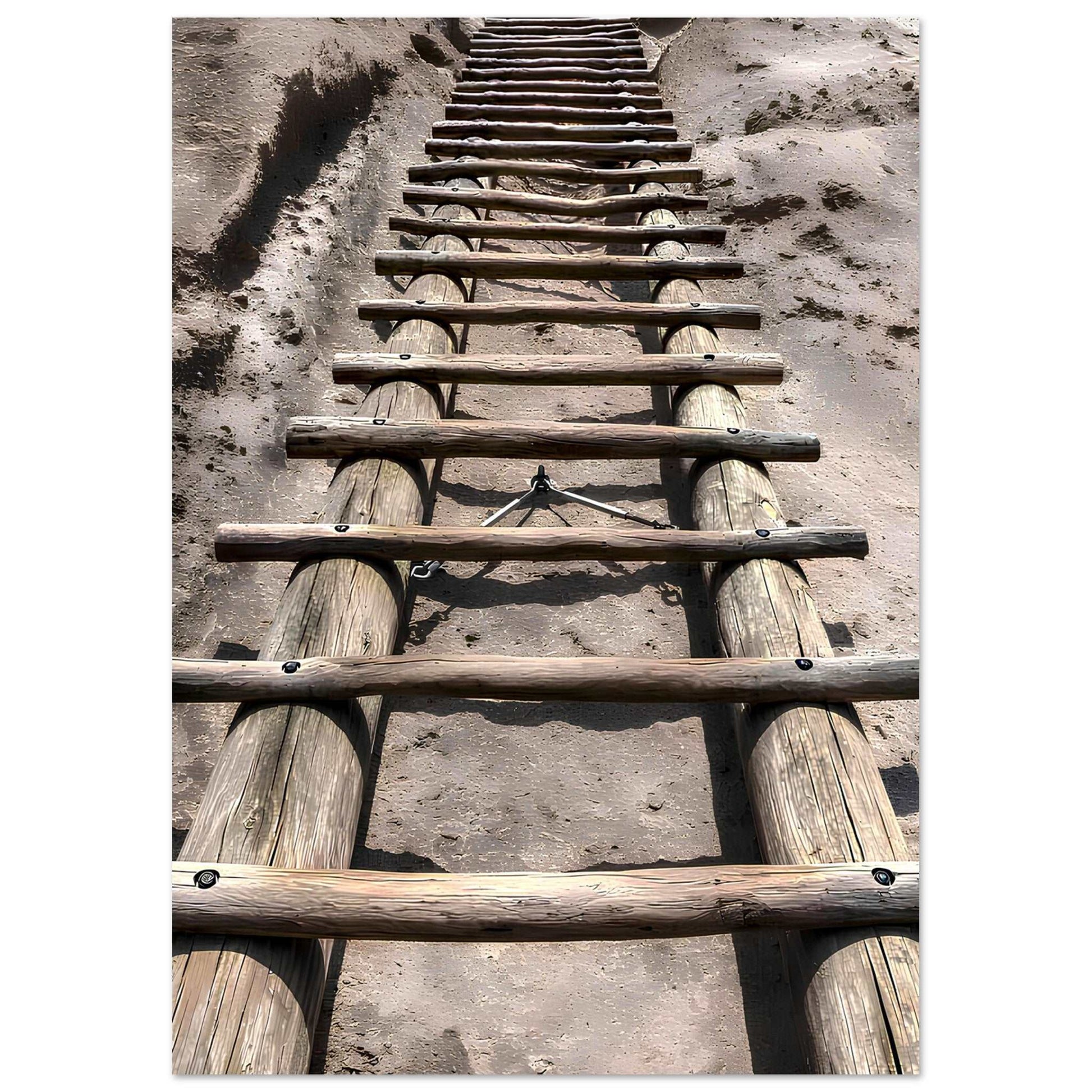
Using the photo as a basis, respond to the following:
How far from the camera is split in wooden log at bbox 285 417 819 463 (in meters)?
2.51

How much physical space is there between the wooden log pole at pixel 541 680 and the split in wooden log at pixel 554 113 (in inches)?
141

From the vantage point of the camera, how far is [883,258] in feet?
12.9

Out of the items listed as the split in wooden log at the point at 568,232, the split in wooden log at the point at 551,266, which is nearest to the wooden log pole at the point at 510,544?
the split in wooden log at the point at 551,266

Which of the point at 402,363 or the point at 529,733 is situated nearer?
the point at 529,733

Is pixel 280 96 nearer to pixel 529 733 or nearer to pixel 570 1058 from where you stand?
pixel 529 733

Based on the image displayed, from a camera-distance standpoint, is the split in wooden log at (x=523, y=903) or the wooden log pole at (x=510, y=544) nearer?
the split in wooden log at (x=523, y=903)

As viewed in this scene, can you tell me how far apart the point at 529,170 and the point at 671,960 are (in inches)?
136

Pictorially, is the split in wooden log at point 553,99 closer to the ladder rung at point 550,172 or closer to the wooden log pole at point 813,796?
the ladder rung at point 550,172

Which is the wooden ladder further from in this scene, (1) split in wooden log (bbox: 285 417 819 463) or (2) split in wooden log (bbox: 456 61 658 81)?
(2) split in wooden log (bbox: 456 61 658 81)

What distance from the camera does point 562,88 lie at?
490 centimetres

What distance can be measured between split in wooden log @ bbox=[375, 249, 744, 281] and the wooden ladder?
0.14 feet

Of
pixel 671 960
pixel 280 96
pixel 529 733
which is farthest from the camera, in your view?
pixel 280 96

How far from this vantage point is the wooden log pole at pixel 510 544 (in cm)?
217

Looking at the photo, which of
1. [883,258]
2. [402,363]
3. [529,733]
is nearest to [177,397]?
[402,363]
